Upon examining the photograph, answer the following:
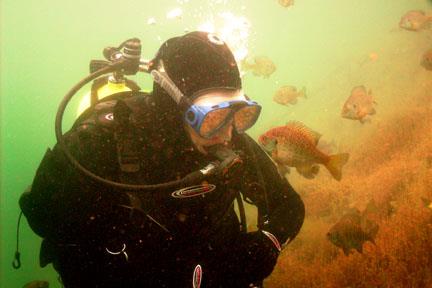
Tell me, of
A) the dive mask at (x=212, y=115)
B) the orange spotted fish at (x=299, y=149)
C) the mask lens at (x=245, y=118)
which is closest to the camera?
the dive mask at (x=212, y=115)

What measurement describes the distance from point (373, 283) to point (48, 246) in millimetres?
4307

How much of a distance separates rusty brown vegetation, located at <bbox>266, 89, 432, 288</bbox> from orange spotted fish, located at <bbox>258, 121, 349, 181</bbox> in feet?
6.99

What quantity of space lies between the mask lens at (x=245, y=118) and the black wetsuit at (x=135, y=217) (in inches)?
17.8

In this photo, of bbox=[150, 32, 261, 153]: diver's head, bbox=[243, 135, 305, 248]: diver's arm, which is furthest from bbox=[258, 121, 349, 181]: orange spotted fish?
bbox=[150, 32, 261, 153]: diver's head

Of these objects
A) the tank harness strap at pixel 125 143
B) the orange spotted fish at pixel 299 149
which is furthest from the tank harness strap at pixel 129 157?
the orange spotted fish at pixel 299 149

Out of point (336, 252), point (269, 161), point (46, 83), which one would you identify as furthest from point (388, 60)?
point (46, 83)

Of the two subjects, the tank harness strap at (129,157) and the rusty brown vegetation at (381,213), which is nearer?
the tank harness strap at (129,157)

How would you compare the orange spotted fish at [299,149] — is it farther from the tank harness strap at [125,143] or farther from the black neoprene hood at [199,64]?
the tank harness strap at [125,143]

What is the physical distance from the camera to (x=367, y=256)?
5.05m

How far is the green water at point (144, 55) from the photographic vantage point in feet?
61.4

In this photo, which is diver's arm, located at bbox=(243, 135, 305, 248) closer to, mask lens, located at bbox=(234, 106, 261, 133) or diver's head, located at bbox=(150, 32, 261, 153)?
mask lens, located at bbox=(234, 106, 261, 133)

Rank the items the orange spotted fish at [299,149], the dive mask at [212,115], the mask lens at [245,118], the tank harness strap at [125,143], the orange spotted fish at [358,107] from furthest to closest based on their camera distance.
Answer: the orange spotted fish at [358,107], the orange spotted fish at [299,149], the mask lens at [245,118], the dive mask at [212,115], the tank harness strap at [125,143]

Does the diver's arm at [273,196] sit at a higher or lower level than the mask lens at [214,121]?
lower

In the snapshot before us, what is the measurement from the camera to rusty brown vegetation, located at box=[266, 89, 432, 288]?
468 centimetres
